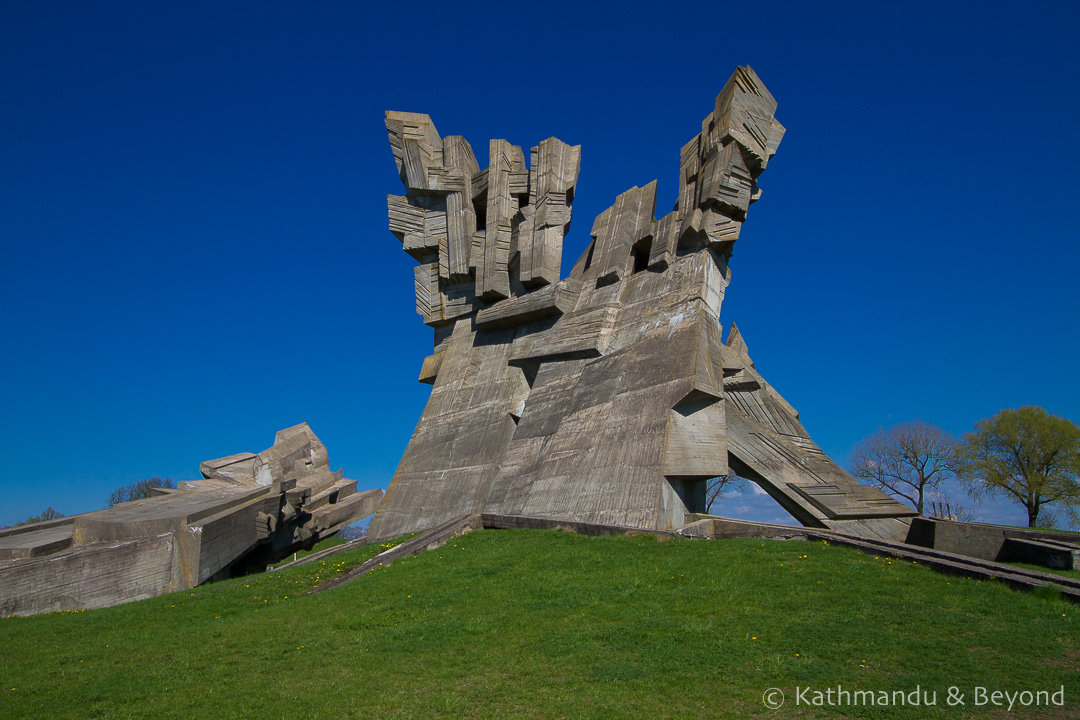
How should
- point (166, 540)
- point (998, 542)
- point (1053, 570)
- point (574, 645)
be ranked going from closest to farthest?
1. point (574, 645)
2. point (1053, 570)
3. point (998, 542)
4. point (166, 540)

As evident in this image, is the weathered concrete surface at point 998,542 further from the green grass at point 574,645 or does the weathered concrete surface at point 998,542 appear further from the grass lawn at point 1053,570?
the green grass at point 574,645

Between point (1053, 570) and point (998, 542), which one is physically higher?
point (998, 542)

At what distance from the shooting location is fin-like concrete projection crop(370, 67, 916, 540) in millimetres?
11961

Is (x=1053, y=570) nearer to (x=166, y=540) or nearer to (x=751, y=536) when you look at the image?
(x=751, y=536)

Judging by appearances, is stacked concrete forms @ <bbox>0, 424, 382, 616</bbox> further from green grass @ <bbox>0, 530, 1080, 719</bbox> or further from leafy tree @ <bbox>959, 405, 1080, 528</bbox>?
leafy tree @ <bbox>959, 405, 1080, 528</bbox>

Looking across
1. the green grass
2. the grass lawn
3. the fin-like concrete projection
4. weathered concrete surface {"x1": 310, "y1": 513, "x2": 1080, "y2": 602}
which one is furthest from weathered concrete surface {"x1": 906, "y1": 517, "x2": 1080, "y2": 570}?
the green grass

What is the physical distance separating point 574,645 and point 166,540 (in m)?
10.1

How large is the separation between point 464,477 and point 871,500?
859 centimetres

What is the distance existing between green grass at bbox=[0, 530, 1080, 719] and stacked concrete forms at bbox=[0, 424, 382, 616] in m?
2.40

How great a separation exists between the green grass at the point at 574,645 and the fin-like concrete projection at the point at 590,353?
3.57 meters

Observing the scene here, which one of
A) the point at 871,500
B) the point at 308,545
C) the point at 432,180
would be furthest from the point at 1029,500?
the point at 308,545

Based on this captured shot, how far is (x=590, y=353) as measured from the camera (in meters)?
14.9

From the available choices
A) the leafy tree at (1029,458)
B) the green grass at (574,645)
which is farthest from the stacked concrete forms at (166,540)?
the leafy tree at (1029,458)

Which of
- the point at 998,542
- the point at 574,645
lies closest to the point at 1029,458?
the point at 998,542
